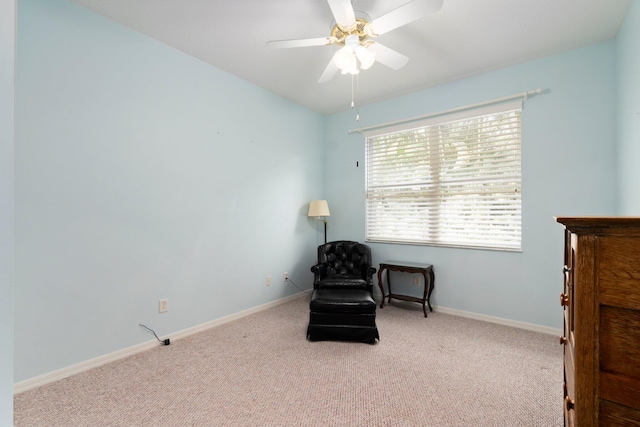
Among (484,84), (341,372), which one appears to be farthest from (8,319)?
(484,84)

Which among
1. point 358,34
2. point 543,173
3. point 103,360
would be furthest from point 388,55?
point 103,360

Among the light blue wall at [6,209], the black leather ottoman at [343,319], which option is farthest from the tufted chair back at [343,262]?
the light blue wall at [6,209]

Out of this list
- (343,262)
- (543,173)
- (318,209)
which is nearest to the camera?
(543,173)

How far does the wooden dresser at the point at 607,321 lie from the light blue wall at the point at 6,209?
1.55m

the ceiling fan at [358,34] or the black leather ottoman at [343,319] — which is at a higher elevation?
the ceiling fan at [358,34]

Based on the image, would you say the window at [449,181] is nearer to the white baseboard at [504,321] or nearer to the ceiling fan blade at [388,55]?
the white baseboard at [504,321]

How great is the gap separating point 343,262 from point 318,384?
194cm

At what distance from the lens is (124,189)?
7.84ft

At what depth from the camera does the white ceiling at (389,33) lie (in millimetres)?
2123

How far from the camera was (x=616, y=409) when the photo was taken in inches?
29.0

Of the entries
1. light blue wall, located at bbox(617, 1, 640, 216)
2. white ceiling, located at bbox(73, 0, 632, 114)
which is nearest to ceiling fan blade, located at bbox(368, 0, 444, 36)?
white ceiling, located at bbox(73, 0, 632, 114)

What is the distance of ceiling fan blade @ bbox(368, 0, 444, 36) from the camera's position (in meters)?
1.62

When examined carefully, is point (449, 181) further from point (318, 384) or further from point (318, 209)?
point (318, 384)

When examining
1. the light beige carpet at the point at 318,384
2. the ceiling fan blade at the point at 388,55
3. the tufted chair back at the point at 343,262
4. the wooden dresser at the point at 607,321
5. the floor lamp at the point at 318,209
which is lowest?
the light beige carpet at the point at 318,384
